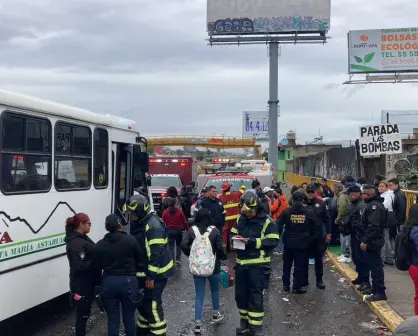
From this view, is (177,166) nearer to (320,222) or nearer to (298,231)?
(320,222)

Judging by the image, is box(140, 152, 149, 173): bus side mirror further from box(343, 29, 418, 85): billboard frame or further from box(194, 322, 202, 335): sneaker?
box(343, 29, 418, 85): billboard frame

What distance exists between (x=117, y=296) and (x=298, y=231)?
14.2ft

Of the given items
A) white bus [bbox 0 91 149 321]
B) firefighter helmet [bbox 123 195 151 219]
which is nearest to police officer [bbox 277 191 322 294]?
white bus [bbox 0 91 149 321]

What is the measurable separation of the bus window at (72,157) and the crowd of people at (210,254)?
128 cm

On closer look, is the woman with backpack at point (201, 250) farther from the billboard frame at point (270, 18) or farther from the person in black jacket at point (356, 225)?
the billboard frame at point (270, 18)

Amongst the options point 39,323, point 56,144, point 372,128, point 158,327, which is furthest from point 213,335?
point 372,128

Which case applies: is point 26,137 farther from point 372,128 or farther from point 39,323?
point 372,128

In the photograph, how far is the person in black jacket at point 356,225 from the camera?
9.32 meters

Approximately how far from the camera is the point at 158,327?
671 centimetres

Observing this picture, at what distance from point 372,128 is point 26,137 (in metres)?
8.97

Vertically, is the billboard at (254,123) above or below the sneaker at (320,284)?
above

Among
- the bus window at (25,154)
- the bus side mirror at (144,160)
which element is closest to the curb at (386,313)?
the bus side mirror at (144,160)

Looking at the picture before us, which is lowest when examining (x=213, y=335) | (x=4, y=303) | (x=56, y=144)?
(x=213, y=335)

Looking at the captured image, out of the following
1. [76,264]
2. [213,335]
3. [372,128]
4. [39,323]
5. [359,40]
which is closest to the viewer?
[76,264]
